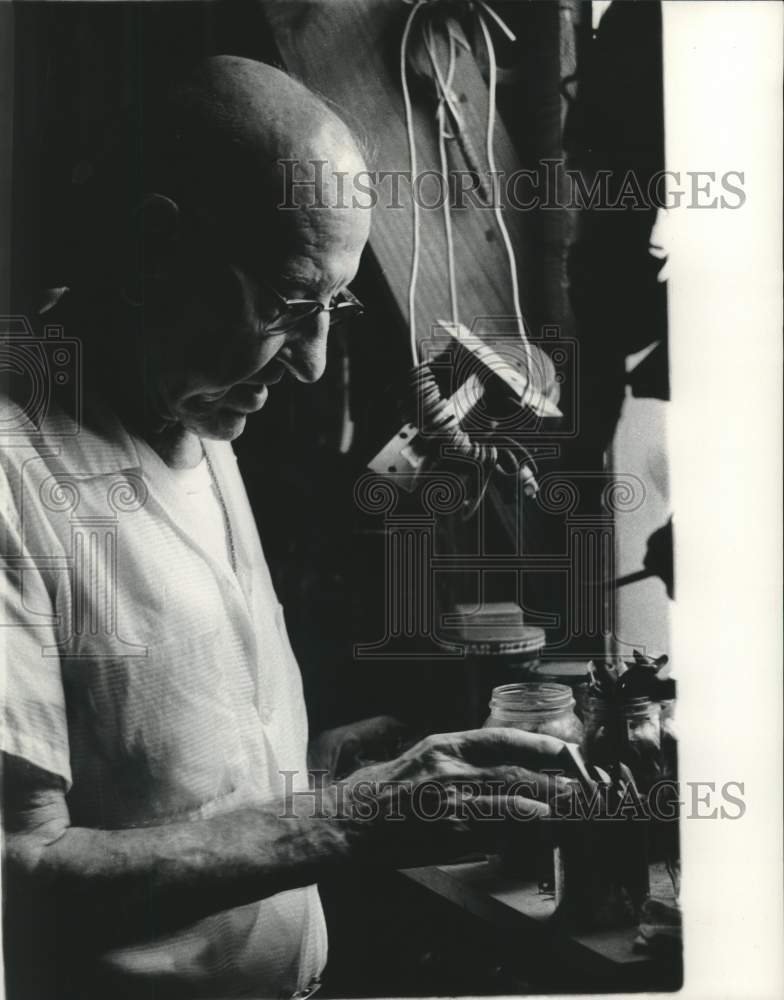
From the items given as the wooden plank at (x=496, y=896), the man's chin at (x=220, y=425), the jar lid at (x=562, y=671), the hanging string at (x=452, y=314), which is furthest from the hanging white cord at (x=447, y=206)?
the wooden plank at (x=496, y=896)

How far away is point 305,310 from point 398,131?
24 cm

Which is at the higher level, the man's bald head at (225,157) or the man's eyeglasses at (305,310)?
the man's bald head at (225,157)

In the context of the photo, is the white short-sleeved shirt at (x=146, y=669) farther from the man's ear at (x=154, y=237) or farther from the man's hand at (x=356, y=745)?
the man's ear at (x=154, y=237)

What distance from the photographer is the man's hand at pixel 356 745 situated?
1.07 metres

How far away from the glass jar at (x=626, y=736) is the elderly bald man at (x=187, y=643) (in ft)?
0.22

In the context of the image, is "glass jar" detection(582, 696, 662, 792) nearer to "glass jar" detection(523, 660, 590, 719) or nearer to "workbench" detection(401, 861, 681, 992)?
"glass jar" detection(523, 660, 590, 719)

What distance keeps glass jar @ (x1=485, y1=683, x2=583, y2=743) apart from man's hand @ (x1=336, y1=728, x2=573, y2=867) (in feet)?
0.04

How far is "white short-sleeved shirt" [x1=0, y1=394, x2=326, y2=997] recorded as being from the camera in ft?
3.38

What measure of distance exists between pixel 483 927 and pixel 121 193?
36.2 inches

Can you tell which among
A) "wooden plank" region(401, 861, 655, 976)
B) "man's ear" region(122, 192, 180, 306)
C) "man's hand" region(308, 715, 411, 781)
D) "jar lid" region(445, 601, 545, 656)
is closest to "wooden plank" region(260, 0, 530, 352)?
"man's ear" region(122, 192, 180, 306)

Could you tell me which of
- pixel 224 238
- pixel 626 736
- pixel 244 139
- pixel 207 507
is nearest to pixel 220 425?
pixel 207 507

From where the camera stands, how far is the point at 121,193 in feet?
3.48

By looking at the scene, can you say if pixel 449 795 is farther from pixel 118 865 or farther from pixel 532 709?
pixel 118 865

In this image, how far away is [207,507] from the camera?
1.08 m
